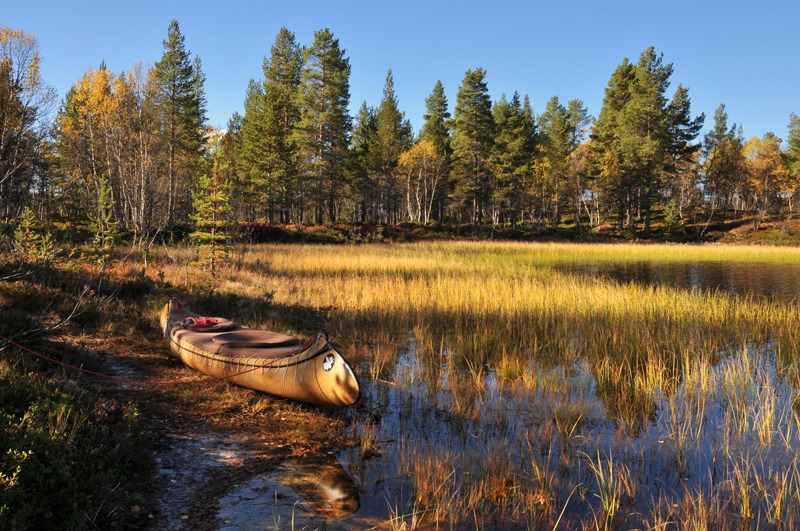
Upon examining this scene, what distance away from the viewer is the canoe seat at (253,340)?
5883mm

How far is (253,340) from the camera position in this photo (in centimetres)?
617

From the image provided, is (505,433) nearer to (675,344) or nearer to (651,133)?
(675,344)

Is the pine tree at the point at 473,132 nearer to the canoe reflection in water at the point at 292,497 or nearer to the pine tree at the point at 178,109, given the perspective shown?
the pine tree at the point at 178,109

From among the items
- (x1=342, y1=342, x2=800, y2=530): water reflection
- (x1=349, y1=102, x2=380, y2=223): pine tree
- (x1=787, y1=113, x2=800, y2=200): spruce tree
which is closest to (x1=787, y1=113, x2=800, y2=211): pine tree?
(x1=787, y1=113, x2=800, y2=200): spruce tree

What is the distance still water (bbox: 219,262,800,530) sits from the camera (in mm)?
3311

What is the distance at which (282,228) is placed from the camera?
3206 centimetres

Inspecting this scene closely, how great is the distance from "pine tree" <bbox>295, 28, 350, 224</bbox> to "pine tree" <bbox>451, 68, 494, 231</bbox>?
14.0 meters

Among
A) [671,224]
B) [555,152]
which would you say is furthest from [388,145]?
[671,224]

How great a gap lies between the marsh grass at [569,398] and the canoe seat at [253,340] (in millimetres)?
1302

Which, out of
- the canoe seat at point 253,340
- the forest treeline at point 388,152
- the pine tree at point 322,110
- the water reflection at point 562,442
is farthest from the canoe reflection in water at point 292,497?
the pine tree at point 322,110

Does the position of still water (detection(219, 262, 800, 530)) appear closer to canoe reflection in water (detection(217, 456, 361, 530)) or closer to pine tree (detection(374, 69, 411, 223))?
canoe reflection in water (detection(217, 456, 361, 530))

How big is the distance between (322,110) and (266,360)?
3684 cm

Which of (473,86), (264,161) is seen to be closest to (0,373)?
(264,161)

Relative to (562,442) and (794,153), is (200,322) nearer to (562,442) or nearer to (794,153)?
(562,442)
